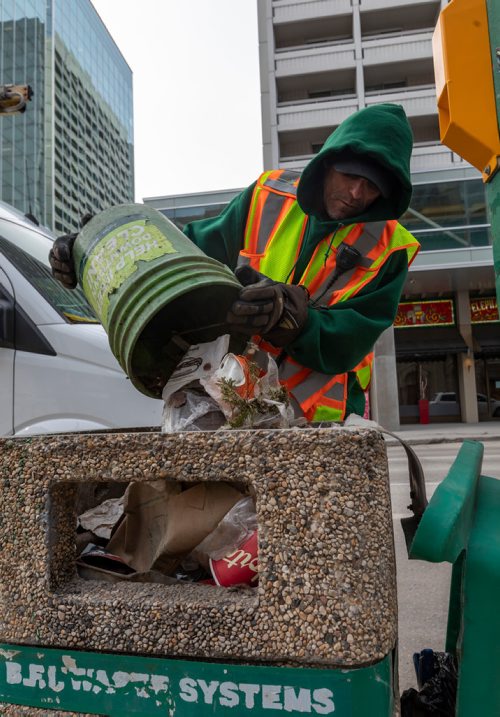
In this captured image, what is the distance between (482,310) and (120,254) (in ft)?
68.7

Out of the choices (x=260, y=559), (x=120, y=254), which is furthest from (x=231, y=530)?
(x=120, y=254)

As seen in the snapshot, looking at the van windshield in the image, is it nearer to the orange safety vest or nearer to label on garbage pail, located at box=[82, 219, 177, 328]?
the orange safety vest

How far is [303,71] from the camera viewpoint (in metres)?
26.6

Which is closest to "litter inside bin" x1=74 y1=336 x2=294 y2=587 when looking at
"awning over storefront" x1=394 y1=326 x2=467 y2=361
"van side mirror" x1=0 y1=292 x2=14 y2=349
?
"van side mirror" x1=0 y1=292 x2=14 y2=349

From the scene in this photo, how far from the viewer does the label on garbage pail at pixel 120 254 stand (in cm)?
142

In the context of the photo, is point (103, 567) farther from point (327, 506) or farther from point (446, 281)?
point (446, 281)

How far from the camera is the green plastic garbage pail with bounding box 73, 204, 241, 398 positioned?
4.49 ft

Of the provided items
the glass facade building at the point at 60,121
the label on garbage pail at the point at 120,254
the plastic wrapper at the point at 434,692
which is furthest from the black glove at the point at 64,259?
the glass facade building at the point at 60,121

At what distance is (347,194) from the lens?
82.6 inches

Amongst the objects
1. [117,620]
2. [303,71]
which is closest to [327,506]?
[117,620]

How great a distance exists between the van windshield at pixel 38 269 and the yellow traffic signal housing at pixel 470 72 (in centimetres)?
246

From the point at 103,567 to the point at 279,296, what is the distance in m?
0.79

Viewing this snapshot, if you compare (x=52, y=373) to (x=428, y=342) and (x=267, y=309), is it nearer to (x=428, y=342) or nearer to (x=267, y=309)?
(x=267, y=309)

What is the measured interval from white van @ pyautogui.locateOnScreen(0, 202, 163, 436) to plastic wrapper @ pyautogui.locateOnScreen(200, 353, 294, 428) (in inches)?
77.5
